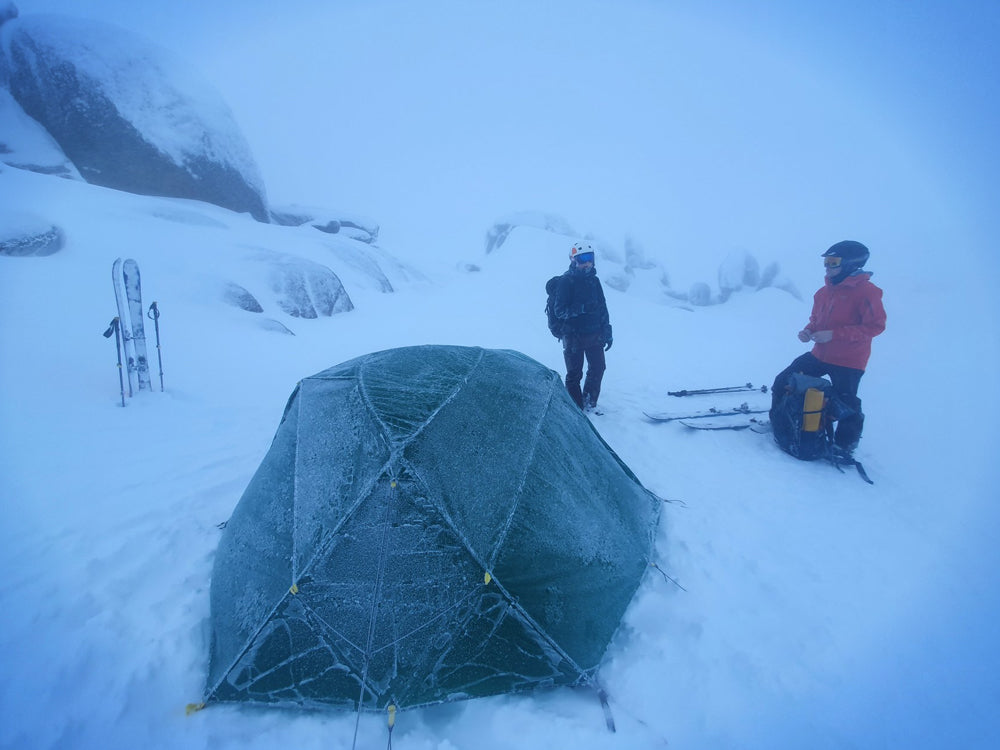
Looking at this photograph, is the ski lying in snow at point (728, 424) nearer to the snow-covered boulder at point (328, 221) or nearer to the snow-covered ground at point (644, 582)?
the snow-covered ground at point (644, 582)

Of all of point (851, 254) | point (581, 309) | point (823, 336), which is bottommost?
point (581, 309)

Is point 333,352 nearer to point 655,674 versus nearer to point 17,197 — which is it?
point 655,674

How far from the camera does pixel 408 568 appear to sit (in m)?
2.27

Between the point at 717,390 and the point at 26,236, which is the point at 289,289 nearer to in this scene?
the point at 26,236

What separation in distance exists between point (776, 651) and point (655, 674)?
2.81 feet

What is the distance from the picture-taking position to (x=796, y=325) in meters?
18.9

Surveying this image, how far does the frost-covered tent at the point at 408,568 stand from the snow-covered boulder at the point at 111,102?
21.0 m

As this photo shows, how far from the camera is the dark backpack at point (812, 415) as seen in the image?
4.62 metres

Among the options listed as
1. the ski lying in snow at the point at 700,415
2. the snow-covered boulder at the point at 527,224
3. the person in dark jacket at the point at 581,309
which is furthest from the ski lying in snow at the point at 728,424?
the snow-covered boulder at the point at 527,224

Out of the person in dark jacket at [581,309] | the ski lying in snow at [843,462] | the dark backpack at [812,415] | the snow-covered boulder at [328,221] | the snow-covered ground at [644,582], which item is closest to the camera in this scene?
the snow-covered ground at [644,582]

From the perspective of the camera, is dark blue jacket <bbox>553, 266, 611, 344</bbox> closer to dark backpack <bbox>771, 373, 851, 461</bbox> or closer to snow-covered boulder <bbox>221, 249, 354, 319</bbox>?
dark backpack <bbox>771, 373, 851, 461</bbox>

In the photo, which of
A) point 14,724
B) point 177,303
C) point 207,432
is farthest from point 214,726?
point 177,303

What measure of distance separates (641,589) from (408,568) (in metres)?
1.82

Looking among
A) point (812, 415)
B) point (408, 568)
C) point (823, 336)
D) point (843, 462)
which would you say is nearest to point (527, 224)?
point (823, 336)
